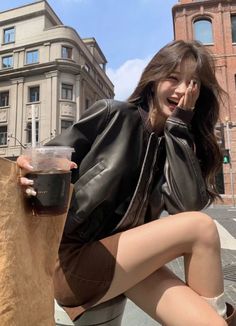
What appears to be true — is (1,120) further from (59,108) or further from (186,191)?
(186,191)

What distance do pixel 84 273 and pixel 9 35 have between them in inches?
1433

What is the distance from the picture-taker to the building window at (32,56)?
103 feet

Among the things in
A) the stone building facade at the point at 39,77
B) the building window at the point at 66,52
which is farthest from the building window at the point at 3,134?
the building window at the point at 66,52

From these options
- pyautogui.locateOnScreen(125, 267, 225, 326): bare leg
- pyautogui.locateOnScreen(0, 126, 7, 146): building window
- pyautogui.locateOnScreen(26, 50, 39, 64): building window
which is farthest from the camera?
pyautogui.locateOnScreen(26, 50, 39, 64): building window

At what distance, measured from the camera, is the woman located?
4.28ft

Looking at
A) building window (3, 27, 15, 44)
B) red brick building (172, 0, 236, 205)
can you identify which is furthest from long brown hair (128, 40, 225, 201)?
building window (3, 27, 15, 44)

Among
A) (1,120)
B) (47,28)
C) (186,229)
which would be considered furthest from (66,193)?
(47,28)

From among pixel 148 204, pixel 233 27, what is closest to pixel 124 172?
pixel 148 204

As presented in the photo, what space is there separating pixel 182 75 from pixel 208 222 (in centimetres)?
73

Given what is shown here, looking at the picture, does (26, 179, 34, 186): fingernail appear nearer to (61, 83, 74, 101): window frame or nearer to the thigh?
the thigh

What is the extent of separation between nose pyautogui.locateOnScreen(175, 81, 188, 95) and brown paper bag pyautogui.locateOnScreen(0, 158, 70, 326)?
92 cm

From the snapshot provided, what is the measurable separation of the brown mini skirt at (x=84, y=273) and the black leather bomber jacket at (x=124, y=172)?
0.24 feet

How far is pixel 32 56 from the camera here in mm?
31484

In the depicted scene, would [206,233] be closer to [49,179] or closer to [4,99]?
[49,179]
